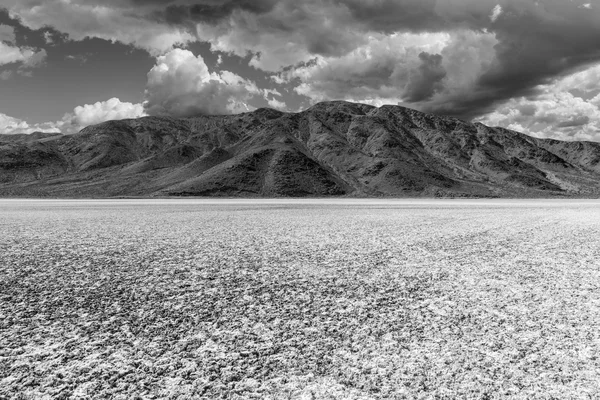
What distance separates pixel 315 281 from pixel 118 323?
4.87 m

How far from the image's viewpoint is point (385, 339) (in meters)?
6.50

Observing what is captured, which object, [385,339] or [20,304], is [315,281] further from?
[20,304]

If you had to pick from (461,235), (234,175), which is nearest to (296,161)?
(234,175)

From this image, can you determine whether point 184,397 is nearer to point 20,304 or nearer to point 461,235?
point 20,304

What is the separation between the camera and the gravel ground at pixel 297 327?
16.6 ft

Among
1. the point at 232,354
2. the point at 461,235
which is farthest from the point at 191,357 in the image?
the point at 461,235

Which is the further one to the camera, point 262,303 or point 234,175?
point 234,175

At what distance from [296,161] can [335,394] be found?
7613 inches

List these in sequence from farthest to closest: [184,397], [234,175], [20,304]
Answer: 1. [234,175]
2. [20,304]
3. [184,397]

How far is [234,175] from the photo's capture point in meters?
181

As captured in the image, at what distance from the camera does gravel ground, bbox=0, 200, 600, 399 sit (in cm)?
507

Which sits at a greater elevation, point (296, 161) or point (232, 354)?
point (296, 161)

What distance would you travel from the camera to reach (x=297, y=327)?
7051 millimetres

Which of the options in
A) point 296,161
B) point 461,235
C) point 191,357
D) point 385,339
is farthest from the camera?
point 296,161
